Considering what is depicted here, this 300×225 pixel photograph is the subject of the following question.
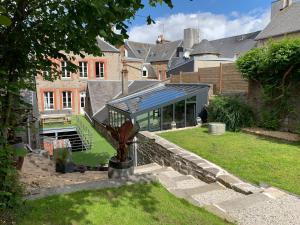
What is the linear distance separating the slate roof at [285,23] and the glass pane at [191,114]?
52.4ft

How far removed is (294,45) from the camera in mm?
9109

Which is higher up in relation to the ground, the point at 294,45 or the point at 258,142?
the point at 294,45

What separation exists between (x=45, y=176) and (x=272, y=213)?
18.5 ft

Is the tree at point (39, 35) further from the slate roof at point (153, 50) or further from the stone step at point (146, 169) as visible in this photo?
the slate roof at point (153, 50)

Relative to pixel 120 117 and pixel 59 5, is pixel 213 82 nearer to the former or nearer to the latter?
pixel 120 117

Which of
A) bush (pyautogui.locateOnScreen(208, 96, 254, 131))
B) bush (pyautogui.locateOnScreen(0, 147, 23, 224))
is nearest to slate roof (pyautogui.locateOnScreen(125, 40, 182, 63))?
bush (pyautogui.locateOnScreen(208, 96, 254, 131))

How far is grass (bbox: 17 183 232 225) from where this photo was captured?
12.1 ft

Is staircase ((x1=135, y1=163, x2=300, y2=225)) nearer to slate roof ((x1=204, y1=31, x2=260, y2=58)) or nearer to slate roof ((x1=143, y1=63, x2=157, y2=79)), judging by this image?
slate roof ((x1=204, y1=31, x2=260, y2=58))

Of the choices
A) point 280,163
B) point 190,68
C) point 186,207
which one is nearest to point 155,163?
Answer: point 280,163

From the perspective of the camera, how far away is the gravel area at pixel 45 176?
18.7ft

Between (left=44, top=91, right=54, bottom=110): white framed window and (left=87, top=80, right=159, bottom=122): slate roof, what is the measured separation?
4.72 metres

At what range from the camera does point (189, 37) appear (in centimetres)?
3850

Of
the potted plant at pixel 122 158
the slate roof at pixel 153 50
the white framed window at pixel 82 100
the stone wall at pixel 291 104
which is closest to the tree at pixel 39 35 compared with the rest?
Result: the potted plant at pixel 122 158

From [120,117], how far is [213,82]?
19.1 feet
